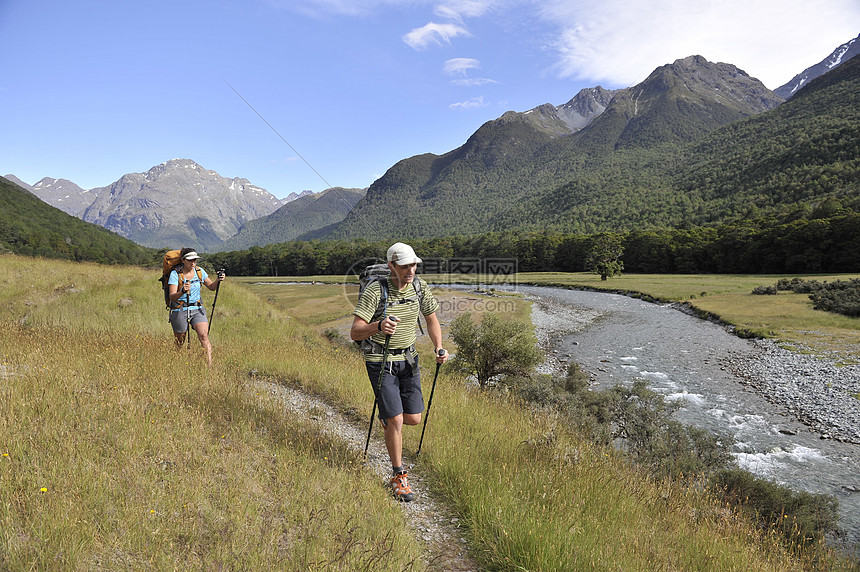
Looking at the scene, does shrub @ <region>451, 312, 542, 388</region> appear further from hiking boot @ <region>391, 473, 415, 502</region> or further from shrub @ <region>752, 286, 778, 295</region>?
shrub @ <region>752, 286, 778, 295</region>

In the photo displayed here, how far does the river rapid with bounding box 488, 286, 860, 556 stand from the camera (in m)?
11.8

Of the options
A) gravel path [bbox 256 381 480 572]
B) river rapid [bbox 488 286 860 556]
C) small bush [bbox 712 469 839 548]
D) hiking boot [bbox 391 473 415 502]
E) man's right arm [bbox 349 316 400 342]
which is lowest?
river rapid [bbox 488 286 860 556]

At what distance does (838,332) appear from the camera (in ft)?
91.8

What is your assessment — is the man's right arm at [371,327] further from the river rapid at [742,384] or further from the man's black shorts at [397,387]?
the river rapid at [742,384]

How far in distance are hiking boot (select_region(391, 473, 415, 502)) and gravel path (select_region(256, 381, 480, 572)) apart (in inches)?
3.6

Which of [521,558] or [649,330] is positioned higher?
[521,558]

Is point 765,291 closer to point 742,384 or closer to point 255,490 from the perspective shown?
point 742,384

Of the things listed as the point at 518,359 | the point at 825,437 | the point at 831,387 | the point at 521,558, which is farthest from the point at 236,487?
the point at 831,387

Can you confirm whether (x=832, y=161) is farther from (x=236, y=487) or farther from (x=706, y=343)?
(x=236, y=487)

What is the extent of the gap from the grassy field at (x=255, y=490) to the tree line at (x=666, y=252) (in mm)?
17971

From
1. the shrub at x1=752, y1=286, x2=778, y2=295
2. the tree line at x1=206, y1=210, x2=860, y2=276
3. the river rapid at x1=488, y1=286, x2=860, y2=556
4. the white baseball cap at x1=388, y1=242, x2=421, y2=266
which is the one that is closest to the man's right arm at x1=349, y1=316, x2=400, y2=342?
the white baseball cap at x1=388, y1=242, x2=421, y2=266

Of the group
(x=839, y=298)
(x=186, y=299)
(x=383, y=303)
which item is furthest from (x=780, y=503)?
(x=839, y=298)

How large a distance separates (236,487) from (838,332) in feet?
130

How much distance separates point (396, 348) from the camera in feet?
14.3
